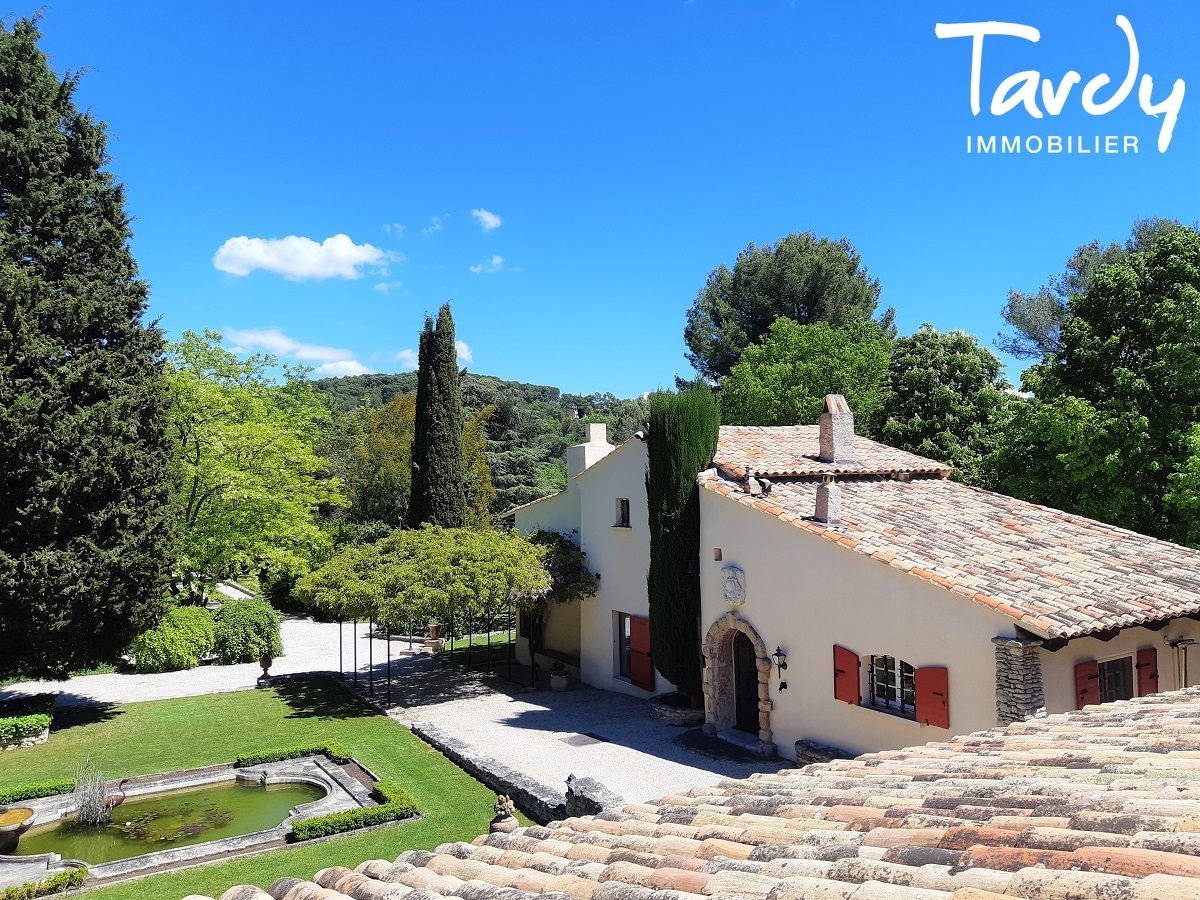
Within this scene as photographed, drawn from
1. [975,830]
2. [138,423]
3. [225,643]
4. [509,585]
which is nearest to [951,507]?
[509,585]

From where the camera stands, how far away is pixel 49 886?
10.4 m

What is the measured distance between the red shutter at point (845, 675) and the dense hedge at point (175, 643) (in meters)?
19.8

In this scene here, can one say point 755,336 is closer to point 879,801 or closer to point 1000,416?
point 1000,416

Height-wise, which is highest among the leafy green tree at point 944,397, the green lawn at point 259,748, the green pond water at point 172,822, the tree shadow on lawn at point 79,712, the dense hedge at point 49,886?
the leafy green tree at point 944,397

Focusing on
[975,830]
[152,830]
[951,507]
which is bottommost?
[152,830]

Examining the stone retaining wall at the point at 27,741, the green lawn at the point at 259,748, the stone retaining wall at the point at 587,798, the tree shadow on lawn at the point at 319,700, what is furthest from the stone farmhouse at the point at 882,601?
the stone retaining wall at the point at 27,741

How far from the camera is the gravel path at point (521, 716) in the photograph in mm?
14875

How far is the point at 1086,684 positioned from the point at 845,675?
3607mm

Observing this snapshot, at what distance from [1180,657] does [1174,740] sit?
10295 mm

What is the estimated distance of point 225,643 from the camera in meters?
25.5

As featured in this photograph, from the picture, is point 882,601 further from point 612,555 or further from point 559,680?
point 559,680

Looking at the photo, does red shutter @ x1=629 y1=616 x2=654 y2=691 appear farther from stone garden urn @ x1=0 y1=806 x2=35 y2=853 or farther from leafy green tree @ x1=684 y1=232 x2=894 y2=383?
leafy green tree @ x1=684 y1=232 x2=894 y2=383

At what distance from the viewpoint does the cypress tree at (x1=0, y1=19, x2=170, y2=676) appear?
16.1 meters

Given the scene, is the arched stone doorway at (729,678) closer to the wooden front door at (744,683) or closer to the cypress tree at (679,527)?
the wooden front door at (744,683)
